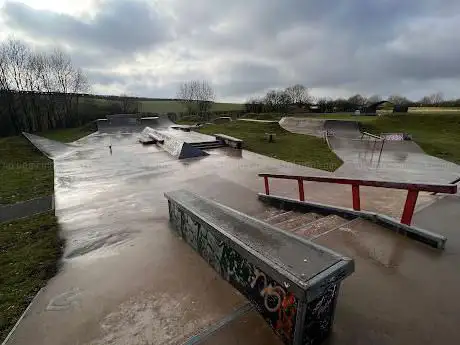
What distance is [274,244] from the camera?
227 centimetres

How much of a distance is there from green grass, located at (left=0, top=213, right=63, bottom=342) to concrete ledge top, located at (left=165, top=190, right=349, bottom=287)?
204 centimetres

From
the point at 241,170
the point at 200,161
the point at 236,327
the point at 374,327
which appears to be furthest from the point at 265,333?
the point at 200,161

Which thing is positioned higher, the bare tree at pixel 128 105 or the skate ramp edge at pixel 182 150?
the bare tree at pixel 128 105

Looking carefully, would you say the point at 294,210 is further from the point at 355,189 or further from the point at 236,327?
the point at 236,327

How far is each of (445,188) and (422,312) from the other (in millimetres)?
1473

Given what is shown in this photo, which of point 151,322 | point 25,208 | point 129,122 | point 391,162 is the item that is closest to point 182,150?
point 25,208

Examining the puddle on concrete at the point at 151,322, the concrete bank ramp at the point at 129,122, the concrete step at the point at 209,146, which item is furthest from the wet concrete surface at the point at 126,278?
the concrete bank ramp at the point at 129,122

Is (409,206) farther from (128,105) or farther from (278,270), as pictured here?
(128,105)

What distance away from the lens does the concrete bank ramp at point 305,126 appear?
18.9 metres

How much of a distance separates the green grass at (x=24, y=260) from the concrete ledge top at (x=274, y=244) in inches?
80.2

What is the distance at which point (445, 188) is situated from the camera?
2883mm

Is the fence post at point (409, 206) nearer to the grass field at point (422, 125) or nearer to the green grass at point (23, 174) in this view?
the green grass at point (23, 174)

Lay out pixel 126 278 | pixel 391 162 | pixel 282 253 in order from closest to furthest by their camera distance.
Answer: pixel 282 253 < pixel 126 278 < pixel 391 162

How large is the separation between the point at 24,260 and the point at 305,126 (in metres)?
19.6
